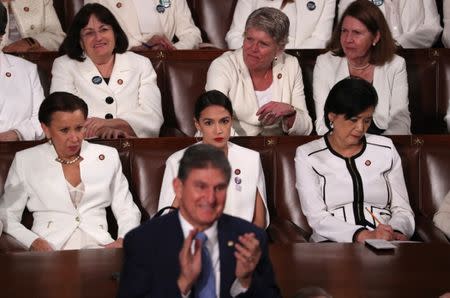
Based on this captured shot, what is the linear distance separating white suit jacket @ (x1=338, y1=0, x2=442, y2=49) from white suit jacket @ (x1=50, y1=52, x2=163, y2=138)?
1.13 metres

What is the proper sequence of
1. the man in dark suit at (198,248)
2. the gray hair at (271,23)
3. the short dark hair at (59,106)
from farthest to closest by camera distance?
1. the gray hair at (271,23)
2. the short dark hair at (59,106)
3. the man in dark suit at (198,248)

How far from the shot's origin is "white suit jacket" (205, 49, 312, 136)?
368 centimetres

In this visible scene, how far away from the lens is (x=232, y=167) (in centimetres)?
318

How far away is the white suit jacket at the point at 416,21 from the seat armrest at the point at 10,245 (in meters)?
2.08

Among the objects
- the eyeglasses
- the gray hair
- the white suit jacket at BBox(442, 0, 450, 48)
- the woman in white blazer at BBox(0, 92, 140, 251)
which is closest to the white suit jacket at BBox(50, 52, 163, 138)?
the eyeglasses

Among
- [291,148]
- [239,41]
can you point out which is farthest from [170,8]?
[291,148]

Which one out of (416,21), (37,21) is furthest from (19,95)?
(416,21)

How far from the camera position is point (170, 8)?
4.46m

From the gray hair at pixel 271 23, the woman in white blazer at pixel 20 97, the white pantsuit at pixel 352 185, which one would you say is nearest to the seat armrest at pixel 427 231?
the white pantsuit at pixel 352 185

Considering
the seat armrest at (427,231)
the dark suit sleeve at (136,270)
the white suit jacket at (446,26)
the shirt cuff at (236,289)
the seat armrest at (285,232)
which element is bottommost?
the seat armrest at (427,231)

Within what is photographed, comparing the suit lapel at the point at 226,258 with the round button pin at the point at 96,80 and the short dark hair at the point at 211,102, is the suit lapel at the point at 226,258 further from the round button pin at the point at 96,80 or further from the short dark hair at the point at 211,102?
the round button pin at the point at 96,80

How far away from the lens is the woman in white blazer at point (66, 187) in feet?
10.2

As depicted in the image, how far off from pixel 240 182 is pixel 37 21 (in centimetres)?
169

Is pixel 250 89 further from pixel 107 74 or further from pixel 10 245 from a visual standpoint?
pixel 10 245
